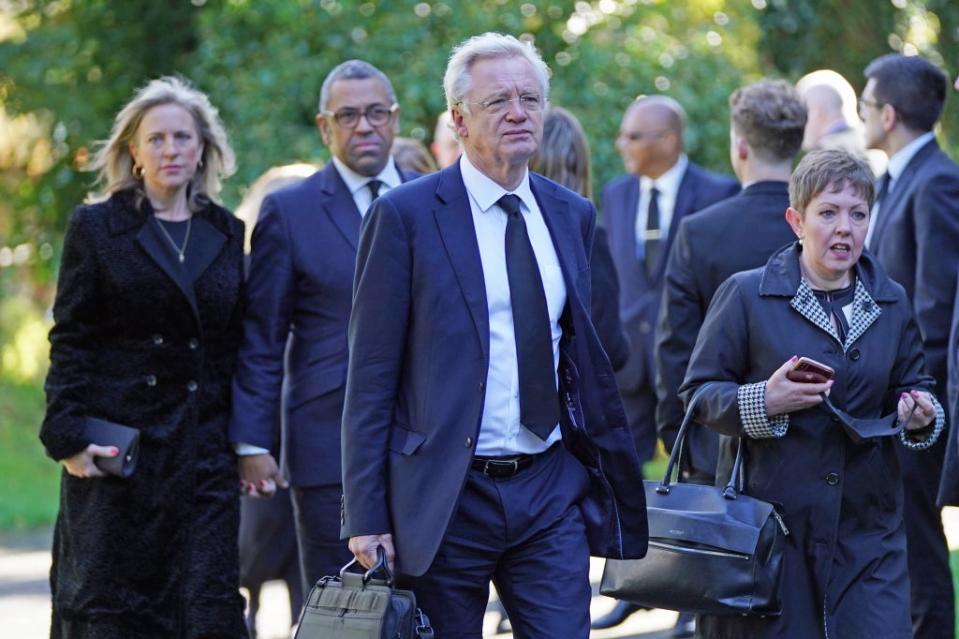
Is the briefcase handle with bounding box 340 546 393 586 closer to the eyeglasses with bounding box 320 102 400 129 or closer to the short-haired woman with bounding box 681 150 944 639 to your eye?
the short-haired woman with bounding box 681 150 944 639

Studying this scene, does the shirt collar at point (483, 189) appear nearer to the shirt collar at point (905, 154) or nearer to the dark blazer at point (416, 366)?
the dark blazer at point (416, 366)

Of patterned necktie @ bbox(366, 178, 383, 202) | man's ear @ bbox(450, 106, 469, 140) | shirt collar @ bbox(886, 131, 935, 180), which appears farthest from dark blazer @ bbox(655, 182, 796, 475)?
man's ear @ bbox(450, 106, 469, 140)

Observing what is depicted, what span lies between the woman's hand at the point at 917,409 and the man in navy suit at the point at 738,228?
1.35m

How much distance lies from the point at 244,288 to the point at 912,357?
2566 millimetres

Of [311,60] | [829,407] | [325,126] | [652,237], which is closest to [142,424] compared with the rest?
[325,126]

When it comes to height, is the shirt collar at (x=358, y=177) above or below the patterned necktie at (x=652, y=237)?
above

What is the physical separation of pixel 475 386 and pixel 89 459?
2.16 m

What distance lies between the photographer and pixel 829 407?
19.0 ft

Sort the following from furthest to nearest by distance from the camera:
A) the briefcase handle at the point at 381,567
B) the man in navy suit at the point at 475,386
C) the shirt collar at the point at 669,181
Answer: the shirt collar at the point at 669,181
the man in navy suit at the point at 475,386
the briefcase handle at the point at 381,567

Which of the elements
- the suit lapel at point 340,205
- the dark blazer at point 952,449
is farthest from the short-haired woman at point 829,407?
the suit lapel at point 340,205

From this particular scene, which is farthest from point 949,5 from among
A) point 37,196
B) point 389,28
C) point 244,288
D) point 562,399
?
point 562,399

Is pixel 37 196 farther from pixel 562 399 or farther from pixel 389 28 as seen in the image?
pixel 562 399

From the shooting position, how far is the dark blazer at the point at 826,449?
19.2ft

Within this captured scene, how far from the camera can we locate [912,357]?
6031mm
